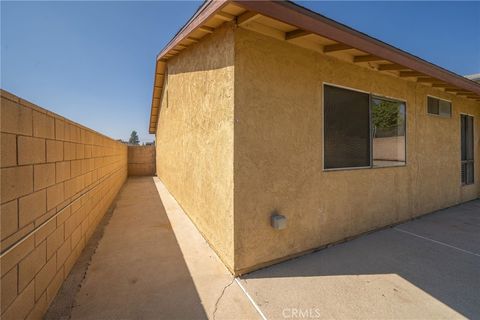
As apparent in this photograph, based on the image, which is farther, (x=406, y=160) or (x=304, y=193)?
(x=406, y=160)

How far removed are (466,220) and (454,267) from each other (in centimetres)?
290

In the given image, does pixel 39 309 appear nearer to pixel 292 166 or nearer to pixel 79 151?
pixel 79 151

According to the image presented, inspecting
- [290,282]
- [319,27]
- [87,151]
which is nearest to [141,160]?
[87,151]

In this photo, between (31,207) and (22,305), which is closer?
(22,305)

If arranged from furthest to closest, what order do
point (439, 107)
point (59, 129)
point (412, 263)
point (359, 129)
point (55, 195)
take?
point (439, 107), point (359, 129), point (412, 263), point (59, 129), point (55, 195)

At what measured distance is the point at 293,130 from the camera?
3023 millimetres

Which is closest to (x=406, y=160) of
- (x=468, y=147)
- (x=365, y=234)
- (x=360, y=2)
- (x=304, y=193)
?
(x=365, y=234)

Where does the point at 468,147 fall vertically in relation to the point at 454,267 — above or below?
above

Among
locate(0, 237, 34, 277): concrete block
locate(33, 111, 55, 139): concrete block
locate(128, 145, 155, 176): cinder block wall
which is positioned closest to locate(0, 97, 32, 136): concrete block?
locate(33, 111, 55, 139): concrete block

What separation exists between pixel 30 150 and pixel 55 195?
737mm

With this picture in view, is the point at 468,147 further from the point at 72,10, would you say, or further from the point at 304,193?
the point at 72,10

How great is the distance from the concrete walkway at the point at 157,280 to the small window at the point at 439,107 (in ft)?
19.8

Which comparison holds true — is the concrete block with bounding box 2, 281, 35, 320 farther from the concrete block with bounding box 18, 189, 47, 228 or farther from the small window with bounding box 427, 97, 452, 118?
the small window with bounding box 427, 97, 452, 118

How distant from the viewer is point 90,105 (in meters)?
16.7
